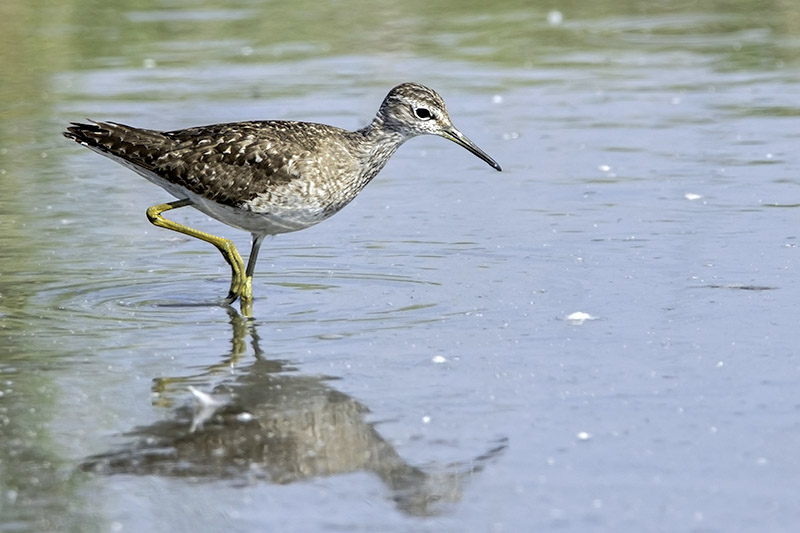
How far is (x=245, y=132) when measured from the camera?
357 inches

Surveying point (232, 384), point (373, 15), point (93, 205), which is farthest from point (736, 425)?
point (373, 15)

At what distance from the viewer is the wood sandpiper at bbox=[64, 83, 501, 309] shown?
8.79 m

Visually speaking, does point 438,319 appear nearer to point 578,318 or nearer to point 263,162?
point 578,318

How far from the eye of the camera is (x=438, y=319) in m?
8.07

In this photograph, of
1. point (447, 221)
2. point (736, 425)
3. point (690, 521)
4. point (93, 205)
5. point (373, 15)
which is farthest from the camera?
point (373, 15)

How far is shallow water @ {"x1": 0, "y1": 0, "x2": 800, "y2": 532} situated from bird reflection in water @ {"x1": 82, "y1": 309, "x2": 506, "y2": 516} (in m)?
0.02

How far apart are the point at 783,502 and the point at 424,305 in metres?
3.39

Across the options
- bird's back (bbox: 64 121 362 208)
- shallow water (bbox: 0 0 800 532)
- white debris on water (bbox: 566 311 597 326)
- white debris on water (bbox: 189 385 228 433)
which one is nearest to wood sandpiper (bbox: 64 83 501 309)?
bird's back (bbox: 64 121 362 208)

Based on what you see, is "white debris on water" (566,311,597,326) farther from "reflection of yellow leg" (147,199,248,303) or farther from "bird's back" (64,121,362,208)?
"reflection of yellow leg" (147,199,248,303)

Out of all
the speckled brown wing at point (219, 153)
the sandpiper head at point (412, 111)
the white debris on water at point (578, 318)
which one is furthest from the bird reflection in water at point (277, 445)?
the sandpiper head at point (412, 111)

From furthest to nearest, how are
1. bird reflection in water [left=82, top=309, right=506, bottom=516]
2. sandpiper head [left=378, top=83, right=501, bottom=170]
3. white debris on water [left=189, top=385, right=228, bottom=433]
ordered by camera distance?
sandpiper head [left=378, top=83, right=501, bottom=170] → white debris on water [left=189, top=385, right=228, bottom=433] → bird reflection in water [left=82, top=309, right=506, bottom=516]

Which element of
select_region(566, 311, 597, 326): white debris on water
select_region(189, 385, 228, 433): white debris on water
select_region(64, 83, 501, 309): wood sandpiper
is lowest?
select_region(566, 311, 597, 326): white debris on water

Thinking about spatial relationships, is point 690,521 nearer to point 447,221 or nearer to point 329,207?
point 329,207

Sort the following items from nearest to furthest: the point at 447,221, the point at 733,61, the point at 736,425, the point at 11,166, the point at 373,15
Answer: the point at 736,425
the point at 447,221
the point at 11,166
the point at 733,61
the point at 373,15
